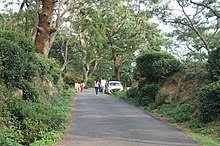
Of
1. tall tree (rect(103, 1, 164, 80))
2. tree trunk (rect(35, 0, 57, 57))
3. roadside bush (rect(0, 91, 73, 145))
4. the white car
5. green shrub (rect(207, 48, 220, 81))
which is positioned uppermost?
tall tree (rect(103, 1, 164, 80))

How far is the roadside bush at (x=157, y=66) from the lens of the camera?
2094cm

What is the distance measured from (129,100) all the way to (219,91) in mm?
12151

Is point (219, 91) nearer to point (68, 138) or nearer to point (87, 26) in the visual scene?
point (68, 138)

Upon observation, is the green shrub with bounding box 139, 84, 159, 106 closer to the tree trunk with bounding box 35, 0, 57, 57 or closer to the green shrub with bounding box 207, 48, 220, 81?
the green shrub with bounding box 207, 48, 220, 81

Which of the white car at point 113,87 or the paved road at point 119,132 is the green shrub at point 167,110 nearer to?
the paved road at point 119,132

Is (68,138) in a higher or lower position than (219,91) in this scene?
lower

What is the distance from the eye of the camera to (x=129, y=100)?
24.4m

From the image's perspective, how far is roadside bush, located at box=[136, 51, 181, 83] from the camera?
2094 cm

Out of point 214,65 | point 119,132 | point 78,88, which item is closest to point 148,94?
point 214,65

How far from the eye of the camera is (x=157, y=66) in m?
21.0

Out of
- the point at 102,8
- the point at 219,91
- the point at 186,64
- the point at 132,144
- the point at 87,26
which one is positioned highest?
the point at 102,8

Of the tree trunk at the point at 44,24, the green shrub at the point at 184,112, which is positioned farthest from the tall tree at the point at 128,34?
the green shrub at the point at 184,112

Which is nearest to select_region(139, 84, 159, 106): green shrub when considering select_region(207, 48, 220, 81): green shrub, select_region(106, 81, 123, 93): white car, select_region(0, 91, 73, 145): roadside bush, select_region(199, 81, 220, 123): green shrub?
select_region(207, 48, 220, 81): green shrub

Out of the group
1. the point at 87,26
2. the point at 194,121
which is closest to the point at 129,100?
the point at 87,26
